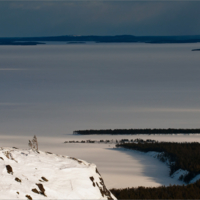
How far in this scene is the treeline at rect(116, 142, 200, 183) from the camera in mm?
15552

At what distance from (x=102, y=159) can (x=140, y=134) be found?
7.16 m

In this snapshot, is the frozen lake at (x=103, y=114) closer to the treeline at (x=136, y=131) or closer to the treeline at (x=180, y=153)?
the treeline at (x=180, y=153)

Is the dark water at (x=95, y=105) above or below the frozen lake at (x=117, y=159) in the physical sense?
above

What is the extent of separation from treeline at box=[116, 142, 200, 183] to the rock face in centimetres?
653

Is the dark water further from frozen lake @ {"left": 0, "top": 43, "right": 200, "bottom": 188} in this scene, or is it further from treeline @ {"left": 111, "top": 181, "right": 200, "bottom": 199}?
treeline @ {"left": 111, "top": 181, "right": 200, "bottom": 199}

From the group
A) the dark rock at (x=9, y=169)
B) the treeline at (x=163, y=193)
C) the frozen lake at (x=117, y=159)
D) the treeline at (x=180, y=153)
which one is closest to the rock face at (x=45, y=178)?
the dark rock at (x=9, y=169)

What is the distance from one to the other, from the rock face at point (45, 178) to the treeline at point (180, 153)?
21.4 ft

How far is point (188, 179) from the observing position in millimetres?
14852

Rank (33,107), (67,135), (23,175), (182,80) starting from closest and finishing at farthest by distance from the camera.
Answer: (23,175)
(67,135)
(33,107)
(182,80)

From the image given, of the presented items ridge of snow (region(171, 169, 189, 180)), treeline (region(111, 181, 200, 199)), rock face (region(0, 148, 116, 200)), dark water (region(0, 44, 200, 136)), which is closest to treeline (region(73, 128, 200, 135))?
dark water (region(0, 44, 200, 136))

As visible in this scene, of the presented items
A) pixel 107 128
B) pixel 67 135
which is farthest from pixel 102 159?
pixel 107 128

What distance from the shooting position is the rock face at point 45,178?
8031 millimetres

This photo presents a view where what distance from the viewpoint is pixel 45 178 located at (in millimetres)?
8586

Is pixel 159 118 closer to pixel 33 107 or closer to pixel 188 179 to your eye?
pixel 33 107
